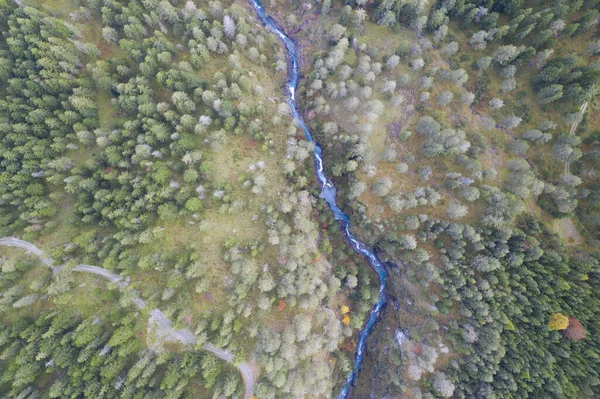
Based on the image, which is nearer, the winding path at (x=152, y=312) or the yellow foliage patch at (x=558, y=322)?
the yellow foliage patch at (x=558, y=322)

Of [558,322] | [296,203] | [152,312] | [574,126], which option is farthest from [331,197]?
[574,126]

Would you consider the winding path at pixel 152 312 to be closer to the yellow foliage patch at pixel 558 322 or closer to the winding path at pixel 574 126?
the yellow foliage patch at pixel 558 322

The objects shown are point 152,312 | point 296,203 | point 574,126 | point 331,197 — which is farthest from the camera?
point 331,197

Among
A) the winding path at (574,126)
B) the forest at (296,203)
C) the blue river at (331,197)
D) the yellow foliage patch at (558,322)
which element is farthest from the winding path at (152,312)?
the winding path at (574,126)

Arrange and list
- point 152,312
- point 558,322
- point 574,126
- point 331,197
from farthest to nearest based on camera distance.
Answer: point 331,197, point 574,126, point 152,312, point 558,322

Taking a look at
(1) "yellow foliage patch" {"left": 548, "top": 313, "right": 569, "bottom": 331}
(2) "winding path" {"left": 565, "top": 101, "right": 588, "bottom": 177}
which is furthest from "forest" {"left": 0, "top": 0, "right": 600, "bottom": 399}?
(2) "winding path" {"left": 565, "top": 101, "right": 588, "bottom": 177}

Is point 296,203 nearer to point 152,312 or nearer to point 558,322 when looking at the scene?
point 152,312

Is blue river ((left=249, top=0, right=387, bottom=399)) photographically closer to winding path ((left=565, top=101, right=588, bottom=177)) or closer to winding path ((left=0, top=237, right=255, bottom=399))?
winding path ((left=0, top=237, right=255, bottom=399))
